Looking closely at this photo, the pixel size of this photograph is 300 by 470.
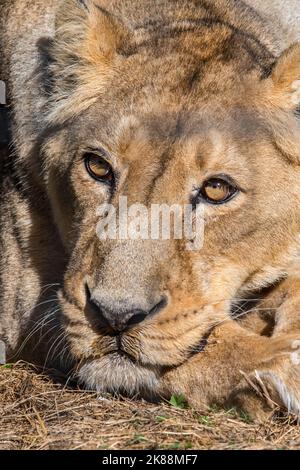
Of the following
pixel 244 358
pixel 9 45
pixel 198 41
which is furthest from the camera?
pixel 9 45

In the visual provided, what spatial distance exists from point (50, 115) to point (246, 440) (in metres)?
2.00

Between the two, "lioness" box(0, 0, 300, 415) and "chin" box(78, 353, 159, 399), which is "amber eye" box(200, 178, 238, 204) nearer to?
"lioness" box(0, 0, 300, 415)

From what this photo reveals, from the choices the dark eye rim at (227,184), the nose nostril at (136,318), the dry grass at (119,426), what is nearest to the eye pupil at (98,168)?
the dark eye rim at (227,184)

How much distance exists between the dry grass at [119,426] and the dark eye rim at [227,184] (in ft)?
3.06

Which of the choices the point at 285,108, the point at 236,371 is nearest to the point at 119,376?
the point at 236,371

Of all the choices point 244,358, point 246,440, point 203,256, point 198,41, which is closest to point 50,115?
point 198,41

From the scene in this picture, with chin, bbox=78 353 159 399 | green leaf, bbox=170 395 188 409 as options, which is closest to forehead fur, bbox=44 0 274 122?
chin, bbox=78 353 159 399

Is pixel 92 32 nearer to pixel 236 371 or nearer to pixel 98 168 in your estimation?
pixel 98 168

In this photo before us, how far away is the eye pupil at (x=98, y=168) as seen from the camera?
4.94 meters

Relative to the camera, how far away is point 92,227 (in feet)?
16.1

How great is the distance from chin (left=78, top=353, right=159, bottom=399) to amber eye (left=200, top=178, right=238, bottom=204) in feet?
2.61

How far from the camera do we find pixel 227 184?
15.8ft

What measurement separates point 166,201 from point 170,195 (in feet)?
0.10

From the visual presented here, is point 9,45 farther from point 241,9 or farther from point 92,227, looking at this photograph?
point 92,227
